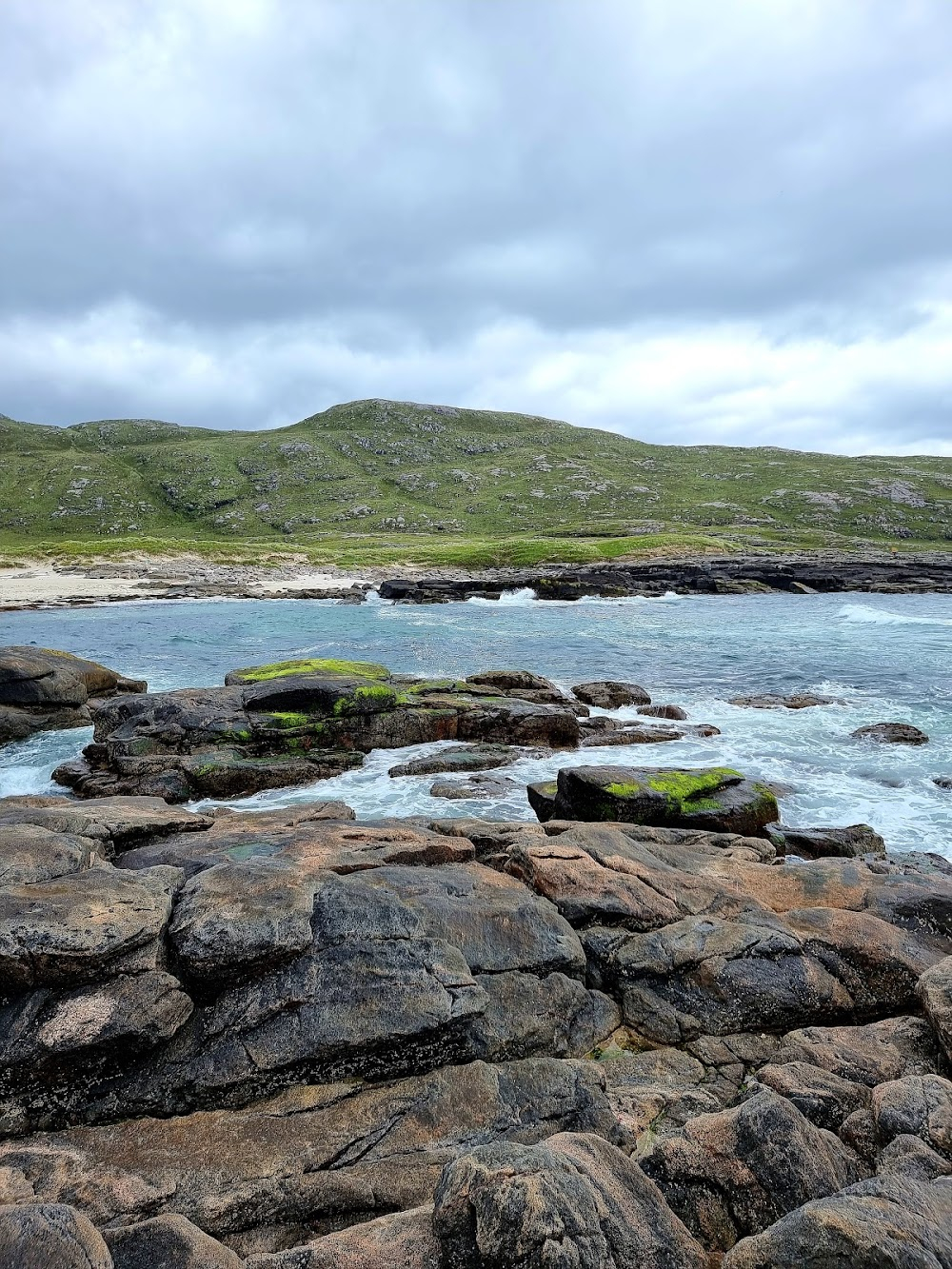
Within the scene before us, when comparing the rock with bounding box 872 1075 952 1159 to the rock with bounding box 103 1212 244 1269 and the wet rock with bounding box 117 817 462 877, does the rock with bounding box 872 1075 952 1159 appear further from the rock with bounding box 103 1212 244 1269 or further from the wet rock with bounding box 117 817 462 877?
the wet rock with bounding box 117 817 462 877

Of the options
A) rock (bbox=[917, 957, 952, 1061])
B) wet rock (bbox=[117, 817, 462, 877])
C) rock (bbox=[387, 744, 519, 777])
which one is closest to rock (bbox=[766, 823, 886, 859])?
rock (bbox=[917, 957, 952, 1061])

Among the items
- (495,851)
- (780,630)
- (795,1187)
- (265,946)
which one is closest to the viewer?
(795,1187)

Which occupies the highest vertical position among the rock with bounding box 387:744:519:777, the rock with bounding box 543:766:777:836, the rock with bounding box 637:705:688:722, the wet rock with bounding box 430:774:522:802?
the rock with bounding box 543:766:777:836

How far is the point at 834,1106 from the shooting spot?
6473 millimetres

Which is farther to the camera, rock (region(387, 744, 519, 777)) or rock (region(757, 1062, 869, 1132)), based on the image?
rock (region(387, 744, 519, 777))

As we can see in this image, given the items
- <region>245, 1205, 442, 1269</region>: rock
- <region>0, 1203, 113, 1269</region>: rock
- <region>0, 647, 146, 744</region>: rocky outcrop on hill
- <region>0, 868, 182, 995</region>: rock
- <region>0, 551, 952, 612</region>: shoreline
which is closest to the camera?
<region>0, 1203, 113, 1269</region>: rock

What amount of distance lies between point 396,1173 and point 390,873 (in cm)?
401

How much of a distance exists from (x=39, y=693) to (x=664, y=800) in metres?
23.2

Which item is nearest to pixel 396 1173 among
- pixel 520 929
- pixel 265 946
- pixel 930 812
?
pixel 265 946

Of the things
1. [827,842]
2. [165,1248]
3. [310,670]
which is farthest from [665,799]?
[310,670]

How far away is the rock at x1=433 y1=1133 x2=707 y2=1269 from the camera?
4.54 meters

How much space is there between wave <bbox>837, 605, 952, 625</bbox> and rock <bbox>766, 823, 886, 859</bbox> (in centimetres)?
4692

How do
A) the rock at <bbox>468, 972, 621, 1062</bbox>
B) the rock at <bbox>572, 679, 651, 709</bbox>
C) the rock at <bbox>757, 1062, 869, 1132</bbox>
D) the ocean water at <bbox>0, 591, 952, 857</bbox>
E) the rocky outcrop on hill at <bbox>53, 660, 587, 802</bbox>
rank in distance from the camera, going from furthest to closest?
the rock at <bbox>572, 679, 651, 709</bbox> → the ocean water at <bbox>0, 591, 952, 857</bbox> → the rocky outcrop on hill at <bbox>53, 660, 587, 802</bbox> → the rock at <bbox>468, 972, 621, 1062</bbox> → the rock at <bbox>757, 1062, 869, 1132</bbox>

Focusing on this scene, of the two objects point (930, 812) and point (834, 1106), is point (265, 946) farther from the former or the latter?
point (930, 812)
